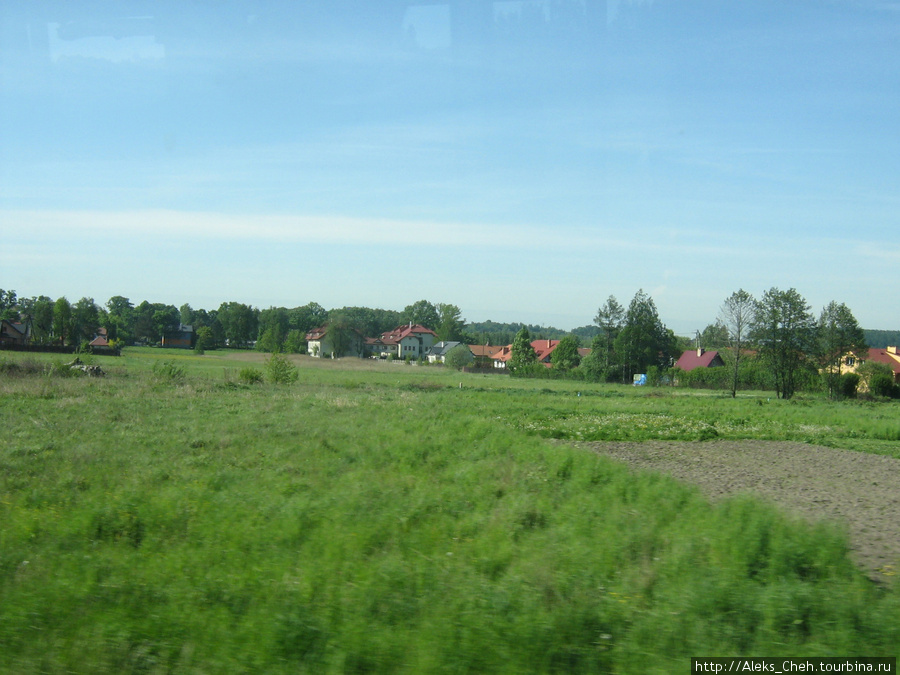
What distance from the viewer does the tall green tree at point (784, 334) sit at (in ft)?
199

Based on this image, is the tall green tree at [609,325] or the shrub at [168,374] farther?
the tall green tree at [609,325]

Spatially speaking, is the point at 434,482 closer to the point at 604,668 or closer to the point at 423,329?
the point at 604,668

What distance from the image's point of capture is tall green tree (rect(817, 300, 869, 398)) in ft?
191

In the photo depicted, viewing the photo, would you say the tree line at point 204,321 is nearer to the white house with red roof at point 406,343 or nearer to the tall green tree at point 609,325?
the white house with red roof at point 406,343

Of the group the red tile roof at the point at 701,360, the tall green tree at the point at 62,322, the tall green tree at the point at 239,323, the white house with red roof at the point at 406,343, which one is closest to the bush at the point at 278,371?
the red tile roof at the point at 701,360

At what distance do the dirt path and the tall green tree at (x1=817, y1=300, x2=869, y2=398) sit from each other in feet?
142

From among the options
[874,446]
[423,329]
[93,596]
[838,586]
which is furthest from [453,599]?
[423,329]

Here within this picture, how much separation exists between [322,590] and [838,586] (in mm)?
5216

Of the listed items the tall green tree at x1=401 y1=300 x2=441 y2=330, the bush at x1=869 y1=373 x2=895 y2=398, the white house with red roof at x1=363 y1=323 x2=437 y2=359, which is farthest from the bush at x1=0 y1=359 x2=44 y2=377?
the tall green tree at x1=401 y1=300 x2=441 y2=330

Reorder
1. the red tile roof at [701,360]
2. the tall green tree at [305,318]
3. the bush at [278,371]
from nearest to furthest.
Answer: the bush at [278,371]
the red tile roof at [701,360]
the tall green tree at [305,318]

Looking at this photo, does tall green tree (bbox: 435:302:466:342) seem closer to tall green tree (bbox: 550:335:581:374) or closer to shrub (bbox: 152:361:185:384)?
tall green tree (bbox: 550:335:581:374)

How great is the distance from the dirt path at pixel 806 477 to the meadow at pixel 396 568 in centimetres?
122

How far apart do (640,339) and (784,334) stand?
74.5 ft

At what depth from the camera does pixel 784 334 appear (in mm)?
60594
